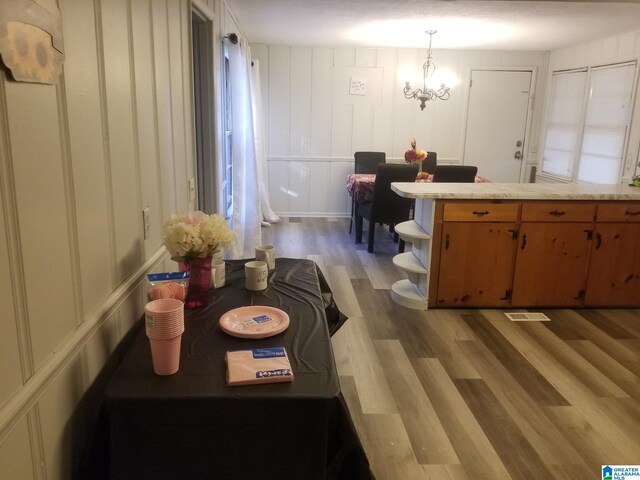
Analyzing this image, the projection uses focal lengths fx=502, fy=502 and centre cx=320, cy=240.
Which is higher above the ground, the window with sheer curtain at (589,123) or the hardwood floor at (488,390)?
the window with sheer curtain at (589,123)

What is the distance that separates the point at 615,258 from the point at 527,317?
0.77 metres

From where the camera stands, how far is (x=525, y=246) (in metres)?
3.53

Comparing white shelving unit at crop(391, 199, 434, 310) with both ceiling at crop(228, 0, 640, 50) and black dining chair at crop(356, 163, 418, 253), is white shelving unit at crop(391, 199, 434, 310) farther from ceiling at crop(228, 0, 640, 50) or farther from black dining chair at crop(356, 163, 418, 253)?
ceiling at crop(228, 0, 640, 50)

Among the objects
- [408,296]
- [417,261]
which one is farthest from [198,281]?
[417,261]

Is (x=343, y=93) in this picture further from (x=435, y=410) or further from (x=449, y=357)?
(x=435, y=410)

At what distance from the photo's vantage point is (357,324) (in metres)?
3.38

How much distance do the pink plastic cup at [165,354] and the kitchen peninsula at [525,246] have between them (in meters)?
2.37

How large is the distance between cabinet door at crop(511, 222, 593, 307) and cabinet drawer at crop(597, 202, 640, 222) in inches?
4.7

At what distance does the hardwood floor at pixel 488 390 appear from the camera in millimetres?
2039

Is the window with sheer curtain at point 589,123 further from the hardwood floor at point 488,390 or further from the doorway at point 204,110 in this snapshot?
the doorway at point 204,110

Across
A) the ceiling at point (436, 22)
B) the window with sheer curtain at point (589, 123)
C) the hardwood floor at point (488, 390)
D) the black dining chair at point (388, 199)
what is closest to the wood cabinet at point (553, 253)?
the hardwood floor at point (488, 390)

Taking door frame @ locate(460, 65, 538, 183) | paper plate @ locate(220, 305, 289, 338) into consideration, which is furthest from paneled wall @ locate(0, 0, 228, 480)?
door frame @ locate(460, 65, 538, 183)

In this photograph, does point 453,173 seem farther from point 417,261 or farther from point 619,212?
point 619,212

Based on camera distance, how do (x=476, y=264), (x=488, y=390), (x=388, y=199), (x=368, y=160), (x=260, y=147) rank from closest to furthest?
(x=488, y=390) → (x=476, y=264) → (x=388, y=199) → (x=260, y=147) → (x=368, y=160)
